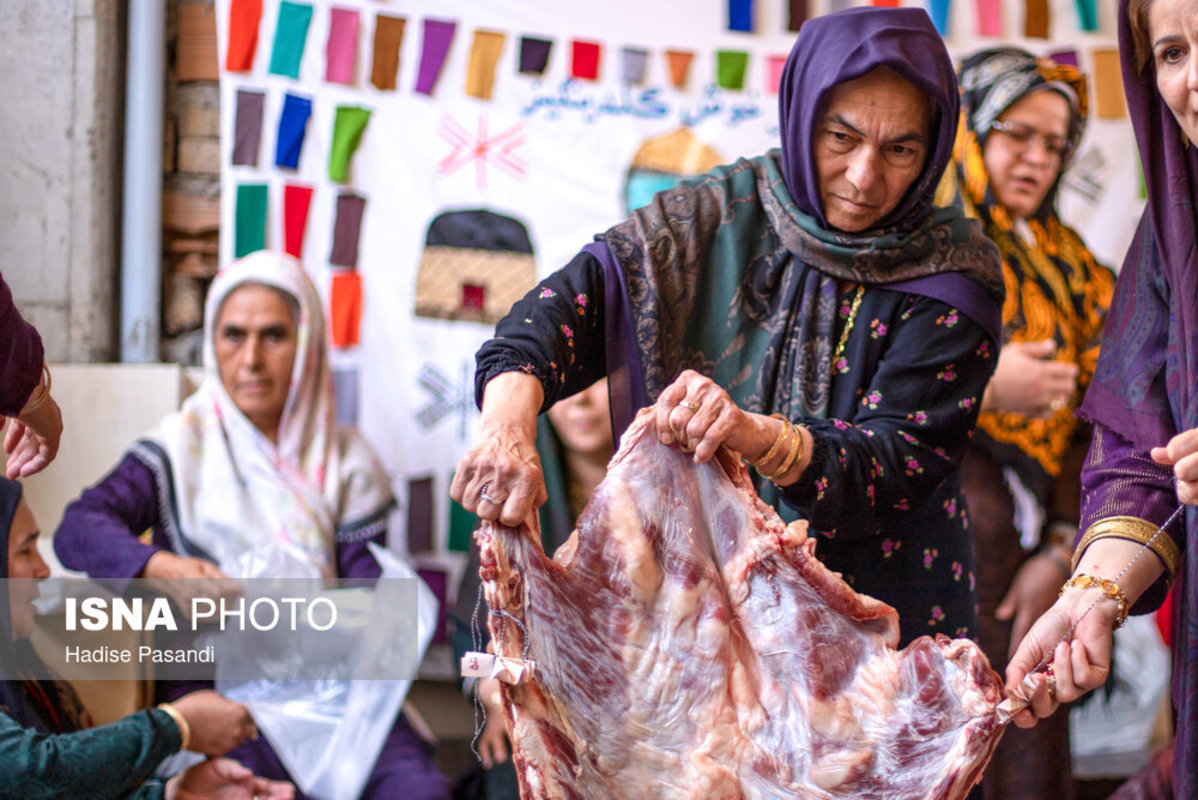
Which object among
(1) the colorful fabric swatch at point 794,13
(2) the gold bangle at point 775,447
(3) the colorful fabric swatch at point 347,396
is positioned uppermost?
(1) the colorful fabric swatch at point 794,13

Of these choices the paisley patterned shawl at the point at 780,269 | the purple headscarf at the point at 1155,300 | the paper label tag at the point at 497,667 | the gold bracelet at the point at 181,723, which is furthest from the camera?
the gold bracelet at the point at 181,723

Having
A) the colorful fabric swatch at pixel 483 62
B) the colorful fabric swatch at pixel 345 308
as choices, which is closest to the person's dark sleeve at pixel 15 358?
the colorful fabric swatch at pixel 345 308

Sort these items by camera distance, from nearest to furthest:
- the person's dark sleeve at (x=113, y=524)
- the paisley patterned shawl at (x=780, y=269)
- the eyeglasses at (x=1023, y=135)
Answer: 1. the paisley patterned shawl at (x=780, y=269)
2. the person's dark sleeve at (x=113, y=524)
3. the eyeglasses at (x=1023, y=135)

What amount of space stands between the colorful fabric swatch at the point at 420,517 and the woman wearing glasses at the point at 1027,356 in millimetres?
1862

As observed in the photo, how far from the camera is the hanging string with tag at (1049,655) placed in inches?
51.1

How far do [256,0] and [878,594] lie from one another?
120 inches

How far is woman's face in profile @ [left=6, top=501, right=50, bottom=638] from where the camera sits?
7.05 ft

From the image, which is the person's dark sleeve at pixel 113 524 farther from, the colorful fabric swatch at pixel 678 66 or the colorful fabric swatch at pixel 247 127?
the colorful fabric swatch at pixel 678 66

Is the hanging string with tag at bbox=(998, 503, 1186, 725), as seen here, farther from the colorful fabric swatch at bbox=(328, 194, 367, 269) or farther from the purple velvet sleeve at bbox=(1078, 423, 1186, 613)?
the colorful fabric swatch at bbox=(328, 194, 367, 269)

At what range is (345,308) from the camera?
374 cm

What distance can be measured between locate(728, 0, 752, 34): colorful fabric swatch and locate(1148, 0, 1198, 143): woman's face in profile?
260 centimetres

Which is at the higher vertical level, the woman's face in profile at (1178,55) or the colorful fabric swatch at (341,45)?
the colorful fabric swatch at (341,45)

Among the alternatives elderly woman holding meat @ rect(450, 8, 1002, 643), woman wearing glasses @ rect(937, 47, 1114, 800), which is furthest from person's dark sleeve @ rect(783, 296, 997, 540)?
woman wearing glasses @ rect(937, 47, 1114, 800)

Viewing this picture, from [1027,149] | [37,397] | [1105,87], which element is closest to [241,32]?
[37,397]
